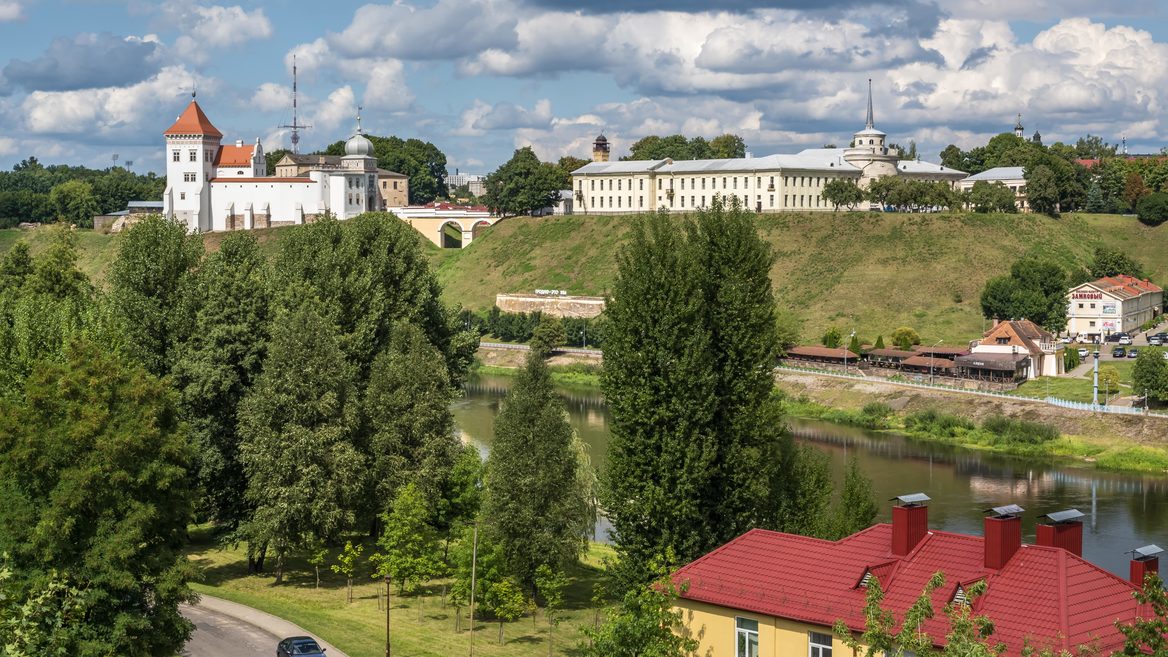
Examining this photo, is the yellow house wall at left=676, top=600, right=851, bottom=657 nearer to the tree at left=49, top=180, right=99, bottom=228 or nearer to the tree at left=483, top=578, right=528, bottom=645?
the tree at left=483, top=578, right=528, bottom=645

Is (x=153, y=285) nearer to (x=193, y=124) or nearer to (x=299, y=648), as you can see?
(x=299, y=648)

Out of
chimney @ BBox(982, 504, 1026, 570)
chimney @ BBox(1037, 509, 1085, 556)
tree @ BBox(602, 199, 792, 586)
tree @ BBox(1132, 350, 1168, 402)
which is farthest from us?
tree @ BBox(1132, 350, 1168, 402)

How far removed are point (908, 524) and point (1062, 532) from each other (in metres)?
2.12

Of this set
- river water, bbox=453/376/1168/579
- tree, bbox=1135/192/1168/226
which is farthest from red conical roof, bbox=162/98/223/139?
tree, bbox=1135/192/1168/226

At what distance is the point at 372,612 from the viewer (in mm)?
28438

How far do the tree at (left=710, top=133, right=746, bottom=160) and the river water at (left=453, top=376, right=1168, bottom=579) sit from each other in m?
75.0

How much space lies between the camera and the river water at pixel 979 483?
4216 centimetres

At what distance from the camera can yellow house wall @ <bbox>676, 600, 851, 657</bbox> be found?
742 inches

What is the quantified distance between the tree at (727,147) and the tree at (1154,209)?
45.1m

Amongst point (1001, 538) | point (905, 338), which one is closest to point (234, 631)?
point (1001, 538)

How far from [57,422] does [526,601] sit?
34.9ft

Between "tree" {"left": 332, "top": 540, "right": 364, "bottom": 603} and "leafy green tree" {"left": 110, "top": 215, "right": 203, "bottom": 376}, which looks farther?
"leafy green tree" {"left": 110, "top": 215, "right": 203, "bottom": 376}

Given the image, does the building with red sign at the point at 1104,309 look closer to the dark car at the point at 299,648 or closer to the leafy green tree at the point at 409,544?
the leafy green tree at the point at 409,544

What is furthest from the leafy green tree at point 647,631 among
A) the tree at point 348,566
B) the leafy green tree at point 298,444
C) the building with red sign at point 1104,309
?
the building with red sign at point 1104,309
